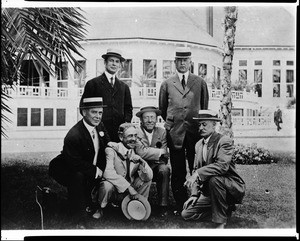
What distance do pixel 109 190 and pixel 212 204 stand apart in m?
1.32

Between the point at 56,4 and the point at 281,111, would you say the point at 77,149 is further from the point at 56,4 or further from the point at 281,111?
the point at 281,111

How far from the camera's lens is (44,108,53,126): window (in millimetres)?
6191

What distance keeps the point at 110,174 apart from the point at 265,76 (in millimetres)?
2465

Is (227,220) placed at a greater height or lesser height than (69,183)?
lesser

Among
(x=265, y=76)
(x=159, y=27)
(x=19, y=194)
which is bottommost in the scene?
(x=19, y=194)

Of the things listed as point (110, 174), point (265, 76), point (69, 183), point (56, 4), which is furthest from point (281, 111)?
point (56, 4)

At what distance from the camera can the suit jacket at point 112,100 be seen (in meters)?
6.11

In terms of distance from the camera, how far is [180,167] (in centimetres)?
610

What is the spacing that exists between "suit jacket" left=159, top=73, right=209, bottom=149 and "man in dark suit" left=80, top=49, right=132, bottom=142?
47 cm

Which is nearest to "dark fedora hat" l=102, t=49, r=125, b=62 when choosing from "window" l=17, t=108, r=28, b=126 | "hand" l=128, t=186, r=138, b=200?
"window" l=17, t=108, r=28, b=126

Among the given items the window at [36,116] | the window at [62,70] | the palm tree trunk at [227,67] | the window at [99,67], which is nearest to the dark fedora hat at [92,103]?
the window at [99,67]

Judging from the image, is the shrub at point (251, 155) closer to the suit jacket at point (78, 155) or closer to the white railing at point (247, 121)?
the white railing at point (247, 121)

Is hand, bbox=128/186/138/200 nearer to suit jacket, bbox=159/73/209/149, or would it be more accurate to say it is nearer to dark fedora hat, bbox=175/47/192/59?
suit jacket, bbox=159/73/209/149

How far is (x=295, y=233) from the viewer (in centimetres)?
610
